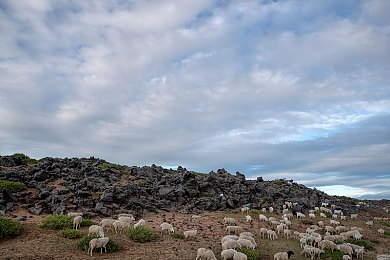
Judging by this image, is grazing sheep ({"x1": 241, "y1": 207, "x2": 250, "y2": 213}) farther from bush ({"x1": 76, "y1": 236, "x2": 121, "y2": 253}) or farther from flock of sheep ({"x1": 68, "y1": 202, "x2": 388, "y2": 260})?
bush ({"x1": 76, "y1": 236, "x2": 121, "y2": 253})

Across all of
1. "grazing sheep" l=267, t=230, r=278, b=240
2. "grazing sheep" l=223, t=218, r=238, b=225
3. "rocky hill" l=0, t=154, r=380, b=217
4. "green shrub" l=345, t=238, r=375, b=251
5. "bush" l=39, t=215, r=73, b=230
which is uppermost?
"rocky hill" l=0, t=154, r=380, b=217

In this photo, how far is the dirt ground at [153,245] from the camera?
44.9 ft

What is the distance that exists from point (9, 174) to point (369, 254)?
37.9 m

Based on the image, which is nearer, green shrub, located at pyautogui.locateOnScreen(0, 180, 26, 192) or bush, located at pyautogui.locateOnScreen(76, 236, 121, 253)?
bush, located at pyautogui.locateOnScreen(76, 236, 121, 253)

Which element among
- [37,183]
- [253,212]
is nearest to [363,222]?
[253,212]

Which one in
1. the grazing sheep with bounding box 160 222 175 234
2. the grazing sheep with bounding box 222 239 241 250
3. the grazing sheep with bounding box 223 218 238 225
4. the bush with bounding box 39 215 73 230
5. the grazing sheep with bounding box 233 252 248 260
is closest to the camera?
A: the grazing sheep with bounding box 233 252 248 260

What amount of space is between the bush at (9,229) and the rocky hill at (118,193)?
6.30m

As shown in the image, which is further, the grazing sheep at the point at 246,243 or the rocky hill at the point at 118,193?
the rocky hill at the point at 118,193

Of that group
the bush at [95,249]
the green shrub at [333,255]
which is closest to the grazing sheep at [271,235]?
the green shrub at [333,255]

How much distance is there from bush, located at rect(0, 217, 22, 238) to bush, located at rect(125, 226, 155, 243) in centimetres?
704

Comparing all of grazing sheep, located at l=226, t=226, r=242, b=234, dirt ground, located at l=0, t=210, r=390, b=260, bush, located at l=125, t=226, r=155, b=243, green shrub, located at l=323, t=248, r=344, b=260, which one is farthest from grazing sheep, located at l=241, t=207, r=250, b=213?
bush, located at l=125, t=226, r=155, b=243

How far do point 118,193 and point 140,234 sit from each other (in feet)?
39.7

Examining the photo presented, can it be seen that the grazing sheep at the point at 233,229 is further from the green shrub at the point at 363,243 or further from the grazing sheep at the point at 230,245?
the green shrub at the point at 363,243

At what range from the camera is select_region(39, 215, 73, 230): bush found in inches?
693
